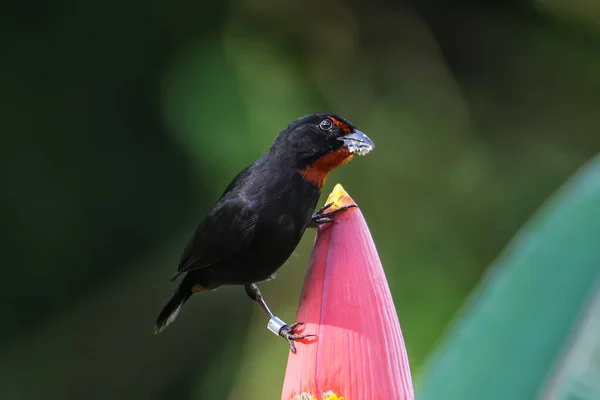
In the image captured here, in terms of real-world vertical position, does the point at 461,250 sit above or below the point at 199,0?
below

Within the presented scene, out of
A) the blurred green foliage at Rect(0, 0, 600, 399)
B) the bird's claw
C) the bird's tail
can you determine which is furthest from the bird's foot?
the blurred green foliage at Rect(0, 0, 600, 399)

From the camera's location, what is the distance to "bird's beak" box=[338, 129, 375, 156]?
412 mm

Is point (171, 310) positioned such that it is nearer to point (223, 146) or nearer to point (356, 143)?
point (356, 143)

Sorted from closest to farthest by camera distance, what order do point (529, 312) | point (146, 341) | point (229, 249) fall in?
point (229, 249), point (529, 312), point (146, 341)

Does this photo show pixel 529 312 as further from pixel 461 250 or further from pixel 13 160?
pixel 13 160

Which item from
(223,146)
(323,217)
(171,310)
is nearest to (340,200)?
(323,217)

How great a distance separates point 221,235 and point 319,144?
0.29ft

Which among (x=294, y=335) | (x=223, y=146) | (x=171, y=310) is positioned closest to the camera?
(x=294, y=335)

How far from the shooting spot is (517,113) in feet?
3.59

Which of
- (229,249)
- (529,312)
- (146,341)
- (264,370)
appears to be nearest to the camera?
(229,249)

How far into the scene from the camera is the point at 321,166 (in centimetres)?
42

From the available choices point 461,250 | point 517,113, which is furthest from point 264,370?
point 517,113

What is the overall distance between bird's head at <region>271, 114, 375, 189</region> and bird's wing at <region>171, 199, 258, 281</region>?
43 millimetres

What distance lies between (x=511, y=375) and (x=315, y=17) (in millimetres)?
699
